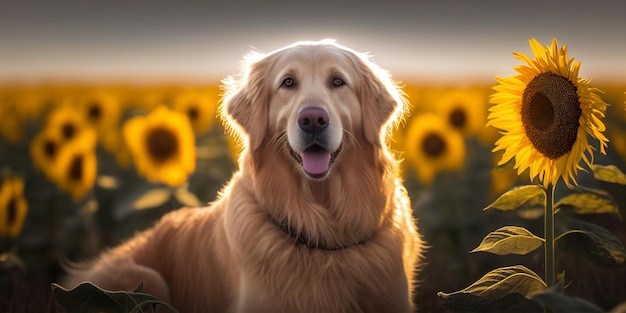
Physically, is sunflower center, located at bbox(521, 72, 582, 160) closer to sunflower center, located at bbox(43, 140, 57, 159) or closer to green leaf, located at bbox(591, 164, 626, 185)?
green leaf, located at bbox(591, 164, 626, 185)

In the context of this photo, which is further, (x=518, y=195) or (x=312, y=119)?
(x=312, y=119)

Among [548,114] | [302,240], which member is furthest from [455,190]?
[548,114]

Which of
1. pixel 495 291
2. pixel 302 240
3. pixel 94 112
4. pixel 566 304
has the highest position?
pixel 566 304

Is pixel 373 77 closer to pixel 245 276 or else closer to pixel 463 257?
pixel 245 276

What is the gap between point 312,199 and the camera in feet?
13.4

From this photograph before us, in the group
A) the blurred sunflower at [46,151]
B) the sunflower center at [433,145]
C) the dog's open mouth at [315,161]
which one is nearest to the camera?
the dog's open mouth at [315,161]

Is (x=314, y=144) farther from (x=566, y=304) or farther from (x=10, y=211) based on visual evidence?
(x=10, y=211)

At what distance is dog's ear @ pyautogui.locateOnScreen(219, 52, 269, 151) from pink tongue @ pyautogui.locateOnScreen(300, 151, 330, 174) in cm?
34

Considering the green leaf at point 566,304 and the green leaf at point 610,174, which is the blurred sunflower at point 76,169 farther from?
the green leaf at point 566,304

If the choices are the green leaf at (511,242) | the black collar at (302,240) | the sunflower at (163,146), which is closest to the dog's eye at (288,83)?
the black collar at (302,240)

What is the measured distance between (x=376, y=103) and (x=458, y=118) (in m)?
3.96

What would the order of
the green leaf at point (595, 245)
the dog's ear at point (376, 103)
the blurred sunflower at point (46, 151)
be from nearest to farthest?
the green leaf at point (595, 245)
the dog's ear at point (376, 103)
the blurred sunflower at point (46, 151)

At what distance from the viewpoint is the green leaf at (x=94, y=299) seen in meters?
3.06

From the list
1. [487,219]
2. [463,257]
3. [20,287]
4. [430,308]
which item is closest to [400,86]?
[430,308]
